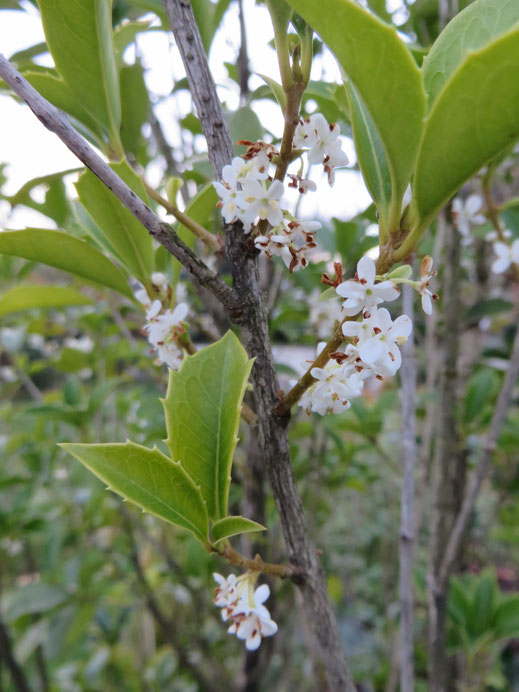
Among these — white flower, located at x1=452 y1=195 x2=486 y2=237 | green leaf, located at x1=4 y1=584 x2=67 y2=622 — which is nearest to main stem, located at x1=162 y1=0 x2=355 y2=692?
white flower, located at x1=452 y1=195 x2=486 y2=237

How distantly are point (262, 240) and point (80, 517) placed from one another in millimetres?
1728

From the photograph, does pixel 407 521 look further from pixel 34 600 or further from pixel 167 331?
pixel 34 600

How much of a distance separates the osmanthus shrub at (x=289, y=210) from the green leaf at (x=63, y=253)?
67mm

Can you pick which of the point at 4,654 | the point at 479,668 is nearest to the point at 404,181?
the point at 479,668

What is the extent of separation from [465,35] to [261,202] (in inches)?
8.5

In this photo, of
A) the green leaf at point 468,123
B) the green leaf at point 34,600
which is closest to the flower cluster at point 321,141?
the green leaf at point 468,123

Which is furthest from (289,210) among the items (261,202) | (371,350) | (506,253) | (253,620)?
(506,253)

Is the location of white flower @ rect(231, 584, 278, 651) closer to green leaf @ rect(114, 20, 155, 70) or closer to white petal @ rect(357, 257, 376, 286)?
white petal @ rect(357, 257, 376, 286)

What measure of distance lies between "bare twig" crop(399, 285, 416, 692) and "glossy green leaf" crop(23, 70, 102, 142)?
460 mm

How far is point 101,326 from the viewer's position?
4.77 feet

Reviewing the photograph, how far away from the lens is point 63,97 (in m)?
0.61

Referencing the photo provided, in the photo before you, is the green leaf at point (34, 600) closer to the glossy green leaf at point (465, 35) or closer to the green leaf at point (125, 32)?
the green leaf at point (125, 32)

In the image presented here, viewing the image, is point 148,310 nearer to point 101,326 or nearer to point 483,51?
point 483,51

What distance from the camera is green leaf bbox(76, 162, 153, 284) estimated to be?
0.53 metres
